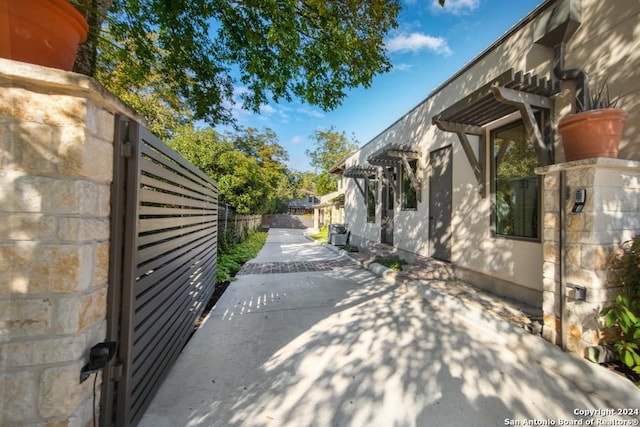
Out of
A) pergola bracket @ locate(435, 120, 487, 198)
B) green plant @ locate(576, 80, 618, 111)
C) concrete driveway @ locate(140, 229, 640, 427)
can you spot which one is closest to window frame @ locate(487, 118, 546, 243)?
pergola bracket @ locate(435, 120, 487, 198)

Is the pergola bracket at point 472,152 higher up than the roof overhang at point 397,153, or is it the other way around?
the roof overhang at point 397,153

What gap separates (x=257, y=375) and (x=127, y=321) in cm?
122

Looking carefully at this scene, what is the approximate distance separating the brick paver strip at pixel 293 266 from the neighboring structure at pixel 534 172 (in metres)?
1.90

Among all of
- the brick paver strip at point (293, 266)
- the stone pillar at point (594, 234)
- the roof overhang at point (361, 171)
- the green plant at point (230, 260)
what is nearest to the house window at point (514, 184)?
the stone pillar at point (594, 234)

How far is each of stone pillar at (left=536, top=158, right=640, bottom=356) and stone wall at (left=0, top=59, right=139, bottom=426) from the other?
3.71m

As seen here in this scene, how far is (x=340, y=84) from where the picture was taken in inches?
156

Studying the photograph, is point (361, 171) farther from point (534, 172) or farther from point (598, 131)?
point (598, 131)

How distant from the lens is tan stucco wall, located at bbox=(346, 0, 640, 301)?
2693mm

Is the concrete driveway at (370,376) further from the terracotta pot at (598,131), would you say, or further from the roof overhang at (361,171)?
the roof overhang at (361,171)

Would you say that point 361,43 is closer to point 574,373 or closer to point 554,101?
point 554,101

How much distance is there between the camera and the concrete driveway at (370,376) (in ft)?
5.66

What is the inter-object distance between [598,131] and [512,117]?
1850 mm

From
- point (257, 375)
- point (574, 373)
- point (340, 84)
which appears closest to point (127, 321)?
point (257, 375)

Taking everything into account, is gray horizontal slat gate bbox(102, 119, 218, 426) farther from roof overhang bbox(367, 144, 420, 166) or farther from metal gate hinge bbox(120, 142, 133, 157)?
roof overhang bbox(367, 144, 420, 166)
